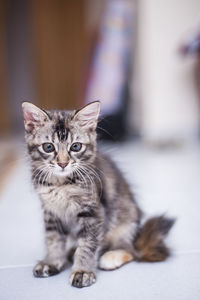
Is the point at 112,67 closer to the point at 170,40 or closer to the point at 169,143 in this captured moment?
the point at 170,40

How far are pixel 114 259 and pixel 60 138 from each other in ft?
1.44

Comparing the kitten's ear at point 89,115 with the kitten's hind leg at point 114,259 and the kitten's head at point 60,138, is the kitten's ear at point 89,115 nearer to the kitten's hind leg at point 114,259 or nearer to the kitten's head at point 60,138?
the kitten's head at point 60,138

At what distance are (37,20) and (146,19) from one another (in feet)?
7.02

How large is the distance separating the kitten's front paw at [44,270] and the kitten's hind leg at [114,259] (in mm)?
153

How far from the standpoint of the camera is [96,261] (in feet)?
3.92

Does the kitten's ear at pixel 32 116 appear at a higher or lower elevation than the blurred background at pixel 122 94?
higher

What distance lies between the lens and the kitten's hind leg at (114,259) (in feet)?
4.02

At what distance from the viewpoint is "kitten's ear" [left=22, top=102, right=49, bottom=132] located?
1156 mm

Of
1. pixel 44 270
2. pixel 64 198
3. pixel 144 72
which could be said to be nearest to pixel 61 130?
pixel 64 198

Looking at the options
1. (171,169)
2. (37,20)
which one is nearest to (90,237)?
(171,169)

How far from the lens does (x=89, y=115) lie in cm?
121

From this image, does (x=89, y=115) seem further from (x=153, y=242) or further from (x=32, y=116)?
(x=153, y=242)

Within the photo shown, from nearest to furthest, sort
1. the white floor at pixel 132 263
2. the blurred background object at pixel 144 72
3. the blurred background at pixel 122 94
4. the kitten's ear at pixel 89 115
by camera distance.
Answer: the white floor at pixel 132 263 < the kitten's ear at pixel 89 115 < the blurred background at pixel 122 94 < the blurred background object at pixel 144 72

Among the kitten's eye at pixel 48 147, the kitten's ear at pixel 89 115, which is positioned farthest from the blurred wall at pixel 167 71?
the kitten's eye at pixel 48 147
